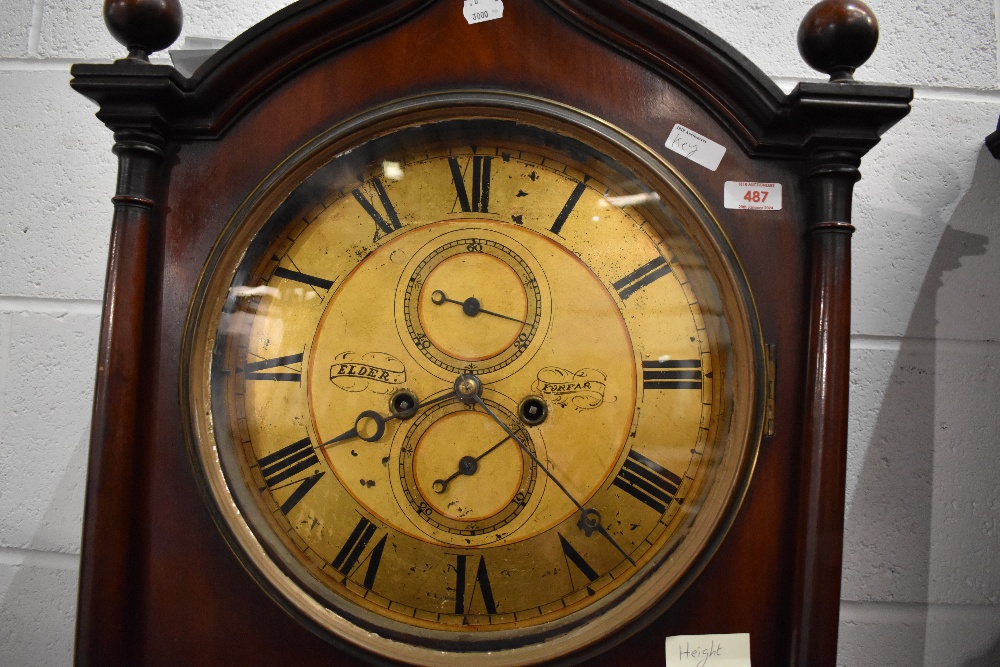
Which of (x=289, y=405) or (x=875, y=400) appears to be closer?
(x=289, y=405)

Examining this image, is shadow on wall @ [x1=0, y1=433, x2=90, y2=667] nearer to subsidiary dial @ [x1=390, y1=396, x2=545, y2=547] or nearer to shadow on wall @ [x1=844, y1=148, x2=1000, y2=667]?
subsidiary dial @ [x1=390, y1=396, x2=545, y2=547]

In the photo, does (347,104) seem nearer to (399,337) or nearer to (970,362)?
(399,337)

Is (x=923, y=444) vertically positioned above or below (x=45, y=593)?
above

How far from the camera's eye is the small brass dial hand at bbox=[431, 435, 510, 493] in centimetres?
73

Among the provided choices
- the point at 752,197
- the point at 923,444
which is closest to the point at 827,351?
the point at 752,197

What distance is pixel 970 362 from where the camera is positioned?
100 centimetres

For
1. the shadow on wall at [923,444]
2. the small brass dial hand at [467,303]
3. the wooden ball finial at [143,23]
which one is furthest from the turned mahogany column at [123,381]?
the shadow on wall at [923,444]

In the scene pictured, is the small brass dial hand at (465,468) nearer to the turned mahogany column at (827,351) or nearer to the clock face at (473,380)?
the clock face at (473,380)

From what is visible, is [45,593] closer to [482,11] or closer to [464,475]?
[464,475]

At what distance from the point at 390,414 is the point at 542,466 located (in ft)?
0.59

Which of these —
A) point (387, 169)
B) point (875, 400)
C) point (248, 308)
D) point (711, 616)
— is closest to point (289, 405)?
point (248, 308)

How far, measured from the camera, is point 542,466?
72cm

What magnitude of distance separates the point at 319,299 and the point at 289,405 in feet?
0.41

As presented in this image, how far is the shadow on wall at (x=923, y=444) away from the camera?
973 mm
